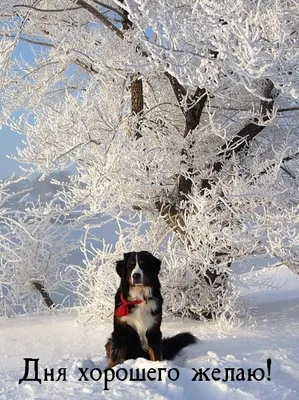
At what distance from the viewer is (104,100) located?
22.5ft

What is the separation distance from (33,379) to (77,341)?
68.7 inches

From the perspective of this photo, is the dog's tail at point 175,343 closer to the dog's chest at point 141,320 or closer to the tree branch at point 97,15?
the dog's chest at point 141,320

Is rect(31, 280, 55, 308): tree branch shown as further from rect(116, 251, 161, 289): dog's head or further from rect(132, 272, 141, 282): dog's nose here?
rect(132, 272, 141, 282): dog's nose

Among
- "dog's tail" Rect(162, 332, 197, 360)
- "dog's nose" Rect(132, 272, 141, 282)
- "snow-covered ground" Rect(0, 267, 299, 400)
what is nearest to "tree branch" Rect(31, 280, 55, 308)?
"snow-covered ground" Rect(0, 267, 299, 400)

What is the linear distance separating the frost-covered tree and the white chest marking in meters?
1.42

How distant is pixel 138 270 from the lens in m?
4.80

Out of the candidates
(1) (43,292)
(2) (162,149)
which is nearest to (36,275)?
(1) (43,292)

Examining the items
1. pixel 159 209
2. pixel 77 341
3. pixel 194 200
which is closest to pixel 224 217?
pixel 194 200

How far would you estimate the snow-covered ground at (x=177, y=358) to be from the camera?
3.88m

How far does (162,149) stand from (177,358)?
270 cm

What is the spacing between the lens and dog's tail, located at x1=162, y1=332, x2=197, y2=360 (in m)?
5.26

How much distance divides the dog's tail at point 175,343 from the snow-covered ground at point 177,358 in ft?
0.21

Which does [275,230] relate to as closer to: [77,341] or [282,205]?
[282,205]

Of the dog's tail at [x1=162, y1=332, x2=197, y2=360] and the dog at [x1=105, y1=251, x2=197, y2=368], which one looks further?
the dog's tail at [x1=162, y1=332, x2=197, y2=360]
